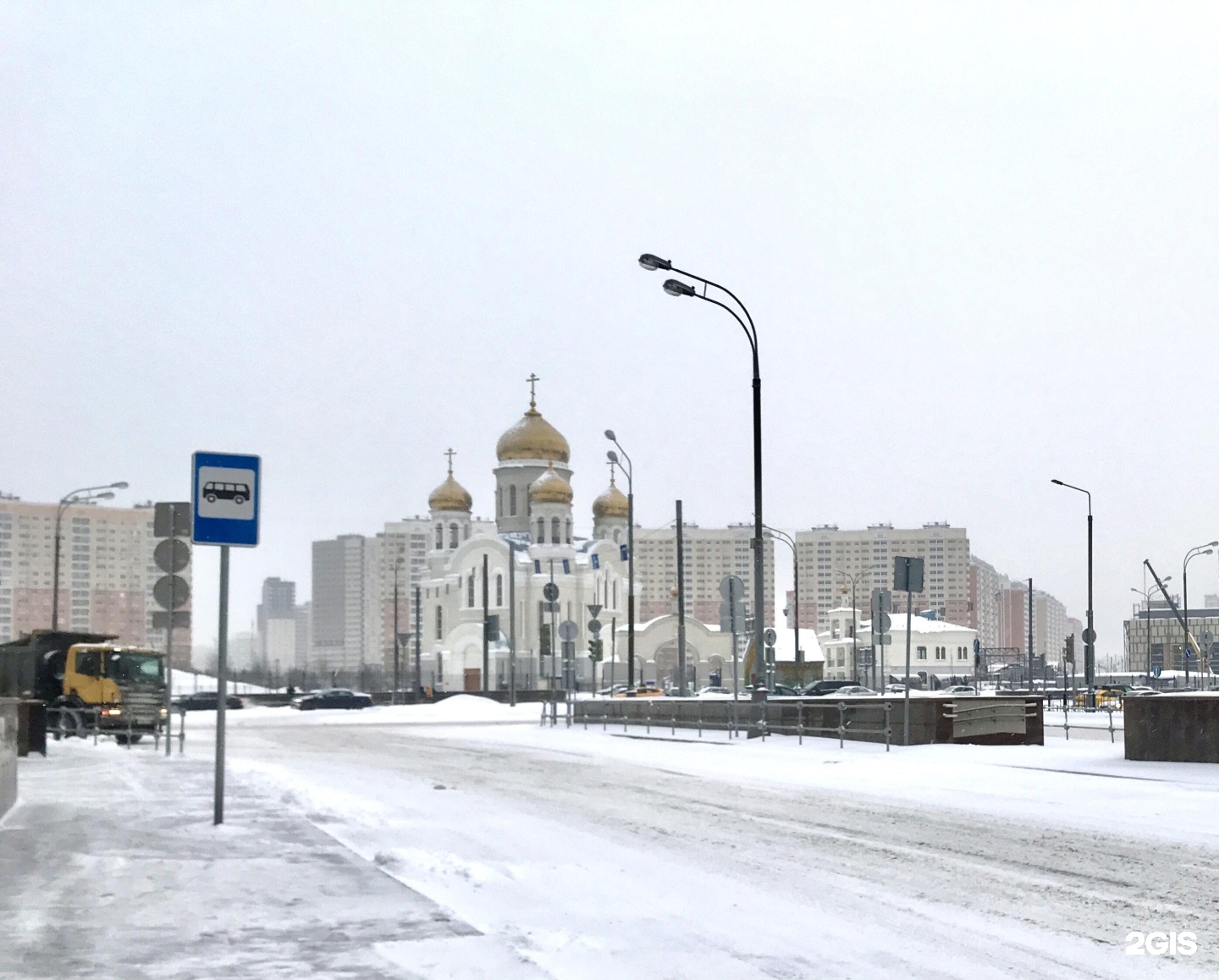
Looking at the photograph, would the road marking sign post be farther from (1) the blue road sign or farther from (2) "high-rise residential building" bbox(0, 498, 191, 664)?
(2) "high-rise residential building" bbox(0, 498, 191, 664)

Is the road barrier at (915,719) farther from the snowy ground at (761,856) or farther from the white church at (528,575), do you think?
the white church at (528,575)

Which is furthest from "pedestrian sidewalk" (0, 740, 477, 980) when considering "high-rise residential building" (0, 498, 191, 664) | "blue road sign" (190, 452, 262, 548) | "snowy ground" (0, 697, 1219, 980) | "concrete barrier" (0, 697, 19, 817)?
"high-rise residential building" (0, 498, 191, 664)

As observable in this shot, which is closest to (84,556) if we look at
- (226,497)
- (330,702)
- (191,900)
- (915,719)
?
(330,702)

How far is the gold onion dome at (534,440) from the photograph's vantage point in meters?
107

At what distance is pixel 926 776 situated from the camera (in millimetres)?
18344

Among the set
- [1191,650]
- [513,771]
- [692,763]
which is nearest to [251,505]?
[513,771]

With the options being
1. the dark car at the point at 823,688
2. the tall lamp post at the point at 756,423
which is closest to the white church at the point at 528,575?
the dark car at the point at 823,688

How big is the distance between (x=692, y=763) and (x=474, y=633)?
83.5 meters

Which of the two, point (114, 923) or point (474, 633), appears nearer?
point (114, 923)

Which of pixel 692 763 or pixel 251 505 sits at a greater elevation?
pixel 251 505

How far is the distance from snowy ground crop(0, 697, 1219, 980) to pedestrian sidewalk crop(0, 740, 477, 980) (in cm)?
10

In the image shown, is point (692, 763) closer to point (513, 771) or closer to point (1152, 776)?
point (513, 771)
